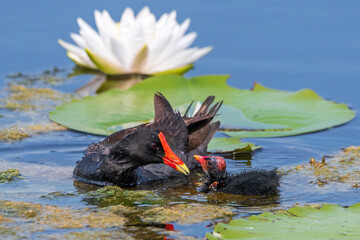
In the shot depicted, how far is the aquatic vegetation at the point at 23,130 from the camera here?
816 cm

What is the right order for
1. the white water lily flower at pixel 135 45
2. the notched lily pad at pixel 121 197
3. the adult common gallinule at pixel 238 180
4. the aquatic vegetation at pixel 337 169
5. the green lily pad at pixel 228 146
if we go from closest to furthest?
the notched lily pad at pixel 121 197 < the adult common gallinule at pixel 238 180 < the aquatic vegetation at pixel 337 169 < the green lily pad at pixel 228 146 < the white water lily flower at pixel 135 45

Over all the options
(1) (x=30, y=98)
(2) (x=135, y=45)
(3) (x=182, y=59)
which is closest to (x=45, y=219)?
(1) (x=30, y=98)

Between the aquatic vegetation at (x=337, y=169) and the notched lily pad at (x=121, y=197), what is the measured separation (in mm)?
1569

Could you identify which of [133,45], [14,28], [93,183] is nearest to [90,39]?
[133,45]

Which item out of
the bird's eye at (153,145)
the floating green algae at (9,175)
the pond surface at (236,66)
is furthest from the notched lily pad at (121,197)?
the floating green algae at (9,175)

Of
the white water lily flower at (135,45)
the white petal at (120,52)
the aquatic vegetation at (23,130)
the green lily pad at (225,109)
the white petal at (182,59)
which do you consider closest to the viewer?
the aquatic vegetation at (23,130)

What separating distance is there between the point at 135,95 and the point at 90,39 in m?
1.29

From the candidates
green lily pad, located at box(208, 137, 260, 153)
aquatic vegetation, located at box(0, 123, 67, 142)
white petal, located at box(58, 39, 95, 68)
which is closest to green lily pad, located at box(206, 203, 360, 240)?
green lily pad, located at box(208, 137, 260, 153)

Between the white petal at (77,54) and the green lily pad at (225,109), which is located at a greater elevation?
the white petal at (77,54)

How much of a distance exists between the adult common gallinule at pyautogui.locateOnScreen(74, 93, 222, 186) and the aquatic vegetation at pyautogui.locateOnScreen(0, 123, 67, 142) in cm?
140

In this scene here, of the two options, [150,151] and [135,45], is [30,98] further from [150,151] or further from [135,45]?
[150,151]

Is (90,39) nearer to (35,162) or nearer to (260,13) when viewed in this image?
(35,162)

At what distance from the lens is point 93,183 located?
6.98 metres

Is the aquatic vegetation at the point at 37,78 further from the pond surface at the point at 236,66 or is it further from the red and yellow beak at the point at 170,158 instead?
the red and yellow beak at the point at 170,158
